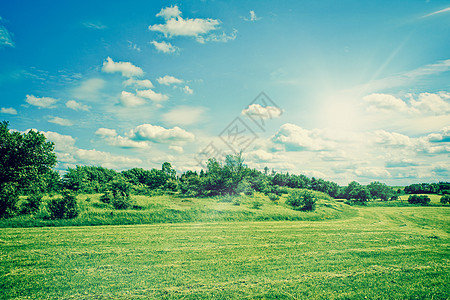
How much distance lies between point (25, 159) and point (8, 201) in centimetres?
546

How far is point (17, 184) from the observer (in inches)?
1009

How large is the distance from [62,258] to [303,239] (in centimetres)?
1536

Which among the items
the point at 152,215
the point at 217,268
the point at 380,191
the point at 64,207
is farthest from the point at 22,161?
the point at 380,191

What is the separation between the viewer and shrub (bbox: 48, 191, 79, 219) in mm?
23203

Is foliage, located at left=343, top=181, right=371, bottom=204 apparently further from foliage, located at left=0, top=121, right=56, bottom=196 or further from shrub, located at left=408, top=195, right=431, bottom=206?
foliage, located at left=0, top=121, right=56, bottom=196

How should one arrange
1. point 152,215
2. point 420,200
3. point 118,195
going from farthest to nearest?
point 420,200 < point 118,195 < point 152,215

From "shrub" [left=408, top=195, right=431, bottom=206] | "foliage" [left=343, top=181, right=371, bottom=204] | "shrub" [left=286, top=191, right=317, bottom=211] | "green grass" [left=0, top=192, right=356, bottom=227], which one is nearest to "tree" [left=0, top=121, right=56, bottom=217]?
"green grass" [left=0, top=192, right=356, bottom=227]

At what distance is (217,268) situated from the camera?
33.7ft

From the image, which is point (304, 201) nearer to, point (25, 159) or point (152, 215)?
point (152, 215)

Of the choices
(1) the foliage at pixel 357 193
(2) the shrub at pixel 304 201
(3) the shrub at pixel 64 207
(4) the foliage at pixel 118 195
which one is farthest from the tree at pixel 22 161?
(1) the foliage at pixel 357 193

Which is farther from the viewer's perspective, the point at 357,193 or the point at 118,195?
the point at 357,193

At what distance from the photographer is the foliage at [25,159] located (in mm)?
25625

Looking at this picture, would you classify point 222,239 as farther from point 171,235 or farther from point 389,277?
A: point 389,277

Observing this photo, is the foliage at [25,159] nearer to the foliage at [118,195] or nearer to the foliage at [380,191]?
the foliage at [118,195]
